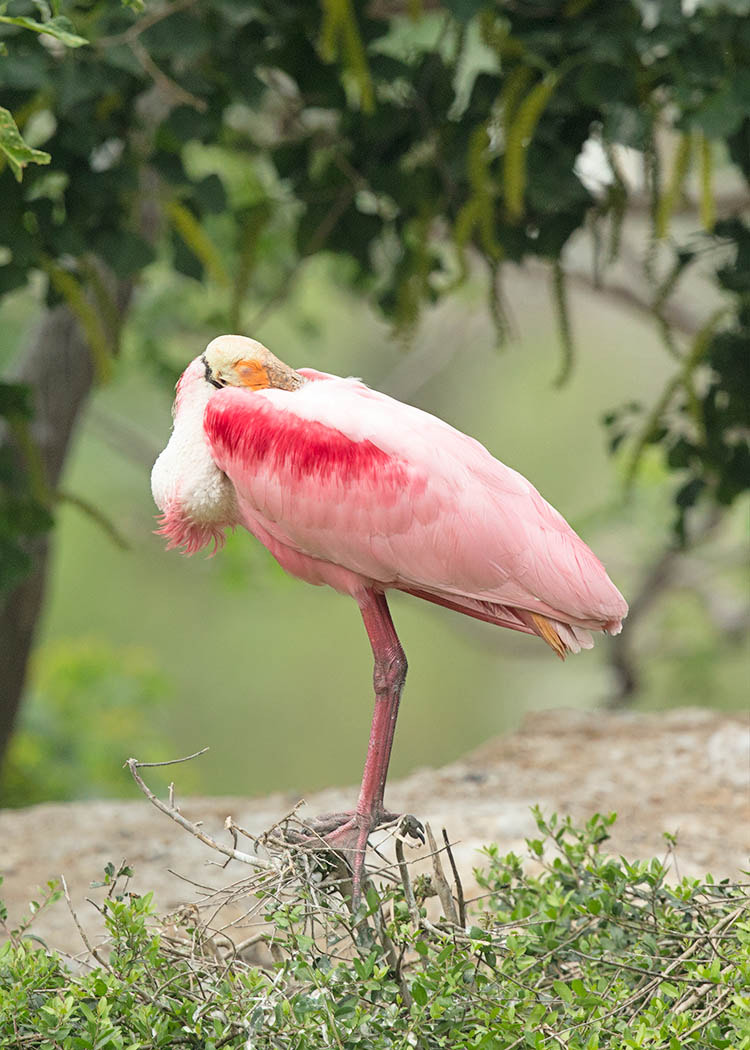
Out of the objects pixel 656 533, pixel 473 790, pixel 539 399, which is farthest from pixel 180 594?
pixel 473 790

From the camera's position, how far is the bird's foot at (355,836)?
6.90ft

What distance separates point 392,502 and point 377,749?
15.9 inches

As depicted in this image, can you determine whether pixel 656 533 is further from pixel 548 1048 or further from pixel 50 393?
pixel 548 1048

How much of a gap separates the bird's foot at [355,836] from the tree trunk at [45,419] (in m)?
2.61

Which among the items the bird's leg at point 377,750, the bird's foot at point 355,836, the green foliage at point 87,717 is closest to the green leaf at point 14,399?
the bird's leg at point 377,750

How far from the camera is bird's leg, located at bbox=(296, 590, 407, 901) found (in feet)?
6.95

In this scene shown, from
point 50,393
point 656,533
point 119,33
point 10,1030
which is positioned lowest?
point 656,533

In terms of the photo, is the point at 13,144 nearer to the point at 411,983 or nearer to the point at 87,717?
the point at 411,983

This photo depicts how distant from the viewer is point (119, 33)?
119 inches

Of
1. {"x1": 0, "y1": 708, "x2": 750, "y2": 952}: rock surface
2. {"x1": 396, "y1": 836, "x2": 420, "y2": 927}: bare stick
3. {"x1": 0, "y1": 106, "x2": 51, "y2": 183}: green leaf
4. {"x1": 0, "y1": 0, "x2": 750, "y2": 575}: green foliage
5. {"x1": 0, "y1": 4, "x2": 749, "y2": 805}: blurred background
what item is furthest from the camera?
{"x1": 0, "y1": 4, "x2": 749, "y2": 805}: blurred background

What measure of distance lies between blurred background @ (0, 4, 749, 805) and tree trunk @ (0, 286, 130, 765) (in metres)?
0.11

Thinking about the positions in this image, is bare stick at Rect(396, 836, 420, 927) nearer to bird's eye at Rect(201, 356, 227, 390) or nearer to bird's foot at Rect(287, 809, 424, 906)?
bird's foot at Rect(287, 809, 424, 906)

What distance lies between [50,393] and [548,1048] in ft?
10.7

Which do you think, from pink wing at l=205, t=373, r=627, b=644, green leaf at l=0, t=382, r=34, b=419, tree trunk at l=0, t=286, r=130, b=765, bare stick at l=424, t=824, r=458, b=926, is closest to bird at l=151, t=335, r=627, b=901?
pink wing at l=205, t=373, r=627, b=644
